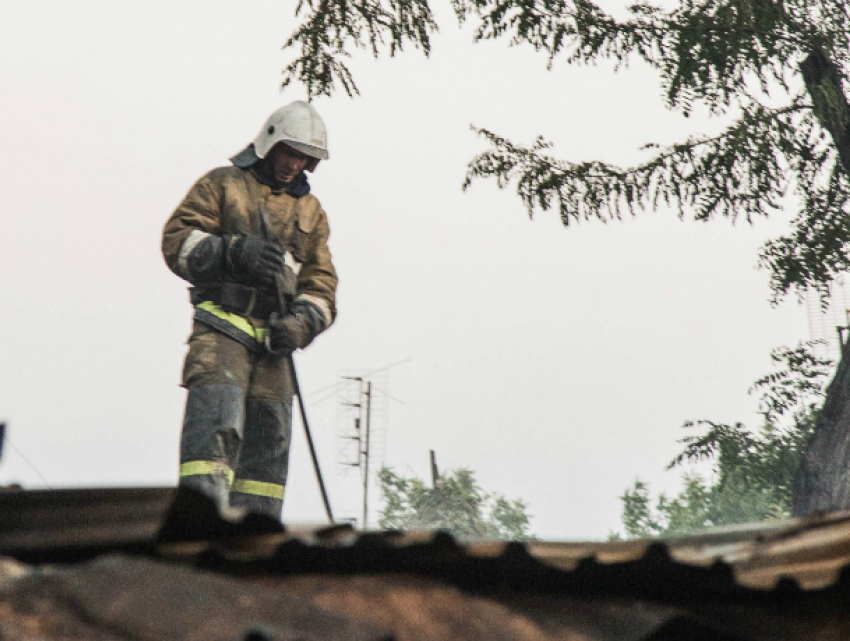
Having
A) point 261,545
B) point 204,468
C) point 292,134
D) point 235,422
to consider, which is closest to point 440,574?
point 261,545

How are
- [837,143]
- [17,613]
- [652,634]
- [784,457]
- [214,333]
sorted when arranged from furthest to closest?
[784,457]
[837,143]
[214,333]
[652,634]
[17,613]

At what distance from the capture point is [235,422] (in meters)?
5.47

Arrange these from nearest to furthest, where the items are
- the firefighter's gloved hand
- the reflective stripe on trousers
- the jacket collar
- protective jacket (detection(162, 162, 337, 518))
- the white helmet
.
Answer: the reflective stripe on trousers, protective jacket (detection(162, 162, 337, 518)), the firefighter's gloved hand, the white helmet, the jacket collar

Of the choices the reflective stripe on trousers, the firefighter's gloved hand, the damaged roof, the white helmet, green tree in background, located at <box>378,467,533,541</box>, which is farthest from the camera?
green tree in background, located at <box>378,467,533,541</box>

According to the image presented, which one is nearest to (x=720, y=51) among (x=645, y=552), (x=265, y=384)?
(x=265, y=384)

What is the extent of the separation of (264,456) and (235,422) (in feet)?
1.18

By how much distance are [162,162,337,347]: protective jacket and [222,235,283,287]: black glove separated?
66 millimetres

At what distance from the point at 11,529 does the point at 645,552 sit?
114cm

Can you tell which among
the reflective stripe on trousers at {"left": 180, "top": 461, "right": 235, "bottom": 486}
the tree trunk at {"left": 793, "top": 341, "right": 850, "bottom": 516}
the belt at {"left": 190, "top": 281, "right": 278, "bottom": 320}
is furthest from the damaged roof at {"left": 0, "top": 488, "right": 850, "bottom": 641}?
the tree trunk at {"left": 793, "top": 341, "right": 850, "bottom": 516}

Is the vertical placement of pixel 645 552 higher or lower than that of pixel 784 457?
lower

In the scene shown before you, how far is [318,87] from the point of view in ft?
29.1

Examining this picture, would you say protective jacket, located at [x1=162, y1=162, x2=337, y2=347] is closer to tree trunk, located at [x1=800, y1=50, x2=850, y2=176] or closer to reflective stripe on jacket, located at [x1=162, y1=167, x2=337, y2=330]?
reflective stripe on jacket, located at [x1=162, y1=167, x2=337, y2=330]

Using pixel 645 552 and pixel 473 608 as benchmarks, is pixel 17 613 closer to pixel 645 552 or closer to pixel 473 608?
pixel 473 608

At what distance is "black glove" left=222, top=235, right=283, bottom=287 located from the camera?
5660 millimetres
